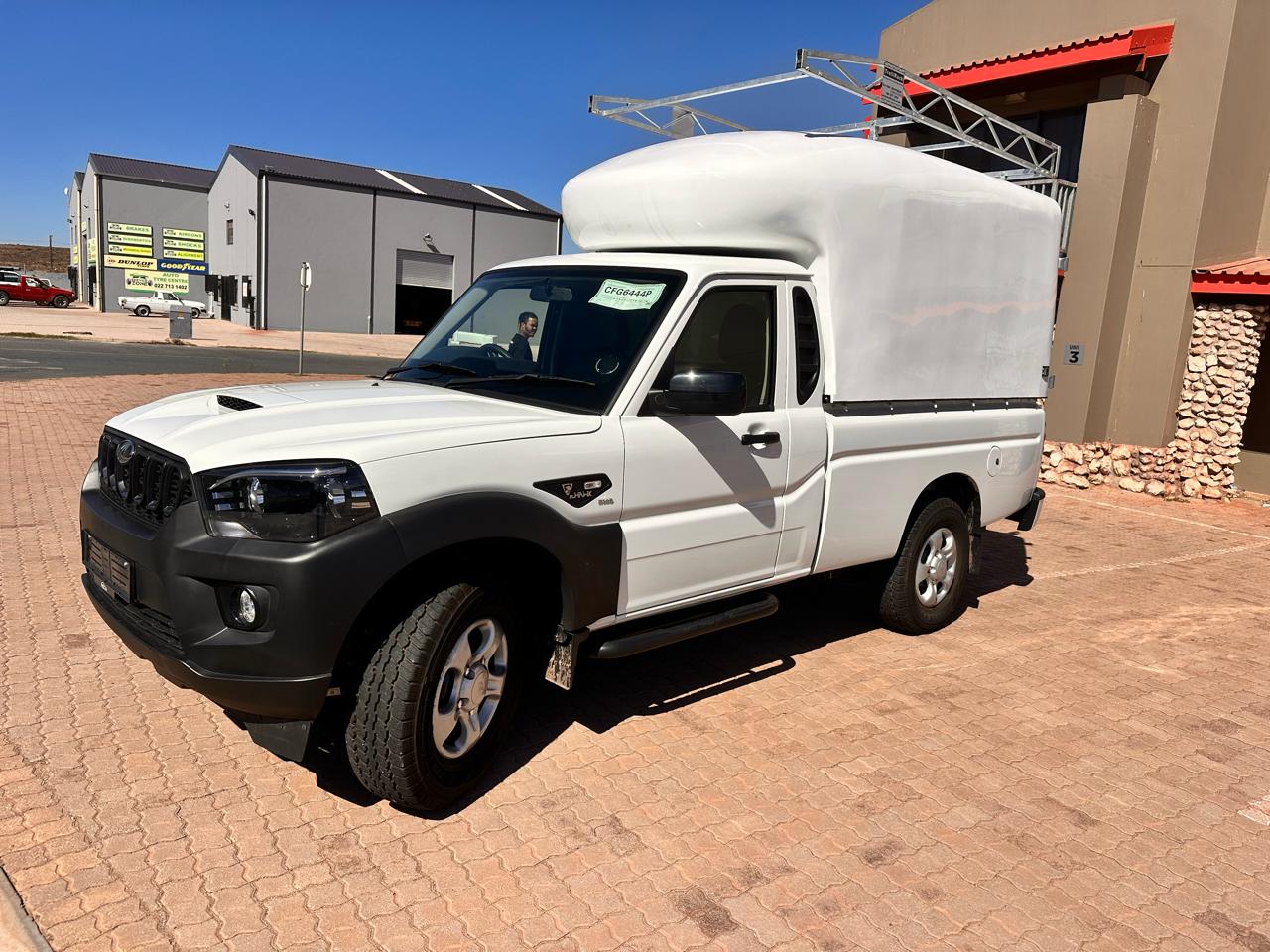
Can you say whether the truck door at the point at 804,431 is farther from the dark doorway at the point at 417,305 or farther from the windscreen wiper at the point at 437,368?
the dark doorway at the point at 417,305

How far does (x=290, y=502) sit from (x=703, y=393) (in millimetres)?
1649

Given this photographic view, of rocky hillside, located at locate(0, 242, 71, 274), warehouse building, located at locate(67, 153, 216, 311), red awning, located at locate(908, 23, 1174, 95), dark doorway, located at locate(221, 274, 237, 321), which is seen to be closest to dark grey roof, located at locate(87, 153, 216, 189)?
warehouse building, located at locate(67, 153, 216, 311)

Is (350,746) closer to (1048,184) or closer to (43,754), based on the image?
(43,754)

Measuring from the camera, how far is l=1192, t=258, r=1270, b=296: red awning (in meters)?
11.9

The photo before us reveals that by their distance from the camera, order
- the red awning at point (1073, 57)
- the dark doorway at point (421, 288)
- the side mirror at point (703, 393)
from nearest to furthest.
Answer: the side mirror at point (703, 393), the red awning at point (1073, 57), the dark doorway at point (421, 288)

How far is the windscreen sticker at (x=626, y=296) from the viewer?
427 cm

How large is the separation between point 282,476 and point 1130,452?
1274 centimetres

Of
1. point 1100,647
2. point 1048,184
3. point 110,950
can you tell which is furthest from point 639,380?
point 1048,184

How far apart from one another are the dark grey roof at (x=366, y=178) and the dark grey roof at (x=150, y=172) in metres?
11.3

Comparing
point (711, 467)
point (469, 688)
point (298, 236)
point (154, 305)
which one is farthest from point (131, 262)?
point (469, 688)

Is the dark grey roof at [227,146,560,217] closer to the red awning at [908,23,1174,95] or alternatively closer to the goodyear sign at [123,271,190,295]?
the goodyear sign at [123,271,190,295]

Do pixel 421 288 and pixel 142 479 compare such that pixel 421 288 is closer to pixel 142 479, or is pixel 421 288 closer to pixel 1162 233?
pixel 1162 233

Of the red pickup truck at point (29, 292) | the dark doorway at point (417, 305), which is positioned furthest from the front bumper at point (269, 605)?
the red pickup truck at point (29, 292)

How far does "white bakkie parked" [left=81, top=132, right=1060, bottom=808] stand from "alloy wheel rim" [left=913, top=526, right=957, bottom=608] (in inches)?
0.9
